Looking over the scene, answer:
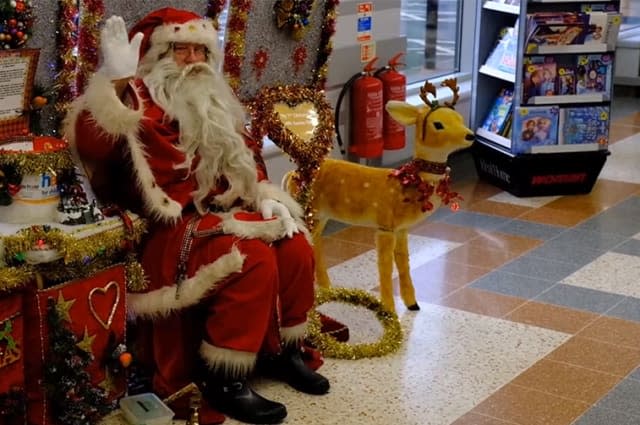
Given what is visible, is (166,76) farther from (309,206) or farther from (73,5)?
(309,206)

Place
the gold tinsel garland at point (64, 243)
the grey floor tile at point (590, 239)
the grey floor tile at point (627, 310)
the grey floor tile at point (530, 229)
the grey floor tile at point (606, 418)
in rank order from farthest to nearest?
the grey floor tile at point (530, 229), the grey floor tile at point (590, 239), the grey floor tile at point (627, 310), the grey floor tile at point (606, 418), the gold tinsel garland at point (64, 243)

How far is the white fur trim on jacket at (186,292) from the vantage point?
10.6 feet

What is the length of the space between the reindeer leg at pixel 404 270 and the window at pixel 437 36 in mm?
3189

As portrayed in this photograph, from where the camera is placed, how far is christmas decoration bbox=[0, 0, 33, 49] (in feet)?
10.1

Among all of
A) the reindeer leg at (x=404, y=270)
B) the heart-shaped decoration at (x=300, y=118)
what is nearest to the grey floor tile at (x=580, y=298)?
the reindeer leg at (x=404, y=270)

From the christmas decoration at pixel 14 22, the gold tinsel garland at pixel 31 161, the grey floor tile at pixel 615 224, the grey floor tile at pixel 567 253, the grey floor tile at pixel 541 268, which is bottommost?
the grey floor tile at pixel 615 224

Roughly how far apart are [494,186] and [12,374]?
4009 mm

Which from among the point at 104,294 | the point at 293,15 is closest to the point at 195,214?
the point at 104,294

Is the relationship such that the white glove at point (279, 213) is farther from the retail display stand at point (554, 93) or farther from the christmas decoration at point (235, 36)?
the retail display stand at point (554, 93)

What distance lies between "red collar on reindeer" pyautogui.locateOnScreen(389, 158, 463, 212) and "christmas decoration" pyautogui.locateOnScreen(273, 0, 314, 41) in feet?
2.39

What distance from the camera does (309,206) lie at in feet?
13.1

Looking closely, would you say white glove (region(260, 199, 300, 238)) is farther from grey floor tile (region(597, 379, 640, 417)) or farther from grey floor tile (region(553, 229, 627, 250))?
grey floor tile (region(553, 229, 627, 250))

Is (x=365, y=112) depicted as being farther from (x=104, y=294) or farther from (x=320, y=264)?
(x=104, y=294)

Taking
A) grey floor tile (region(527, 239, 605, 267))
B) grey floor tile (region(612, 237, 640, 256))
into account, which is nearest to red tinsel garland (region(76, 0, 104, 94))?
grey floor tile (region(527, 239, 605, 267))
